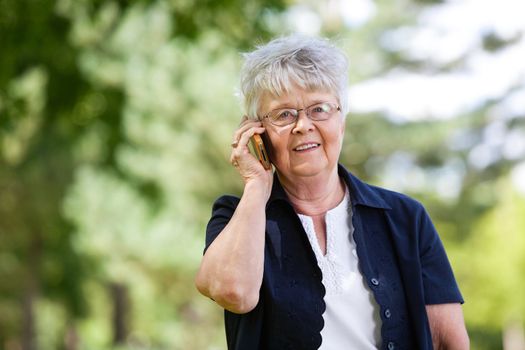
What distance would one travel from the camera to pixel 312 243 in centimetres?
272

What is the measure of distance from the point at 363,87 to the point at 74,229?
7.07m

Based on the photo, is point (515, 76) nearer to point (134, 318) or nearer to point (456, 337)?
point (456, 337)

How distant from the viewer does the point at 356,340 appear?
258 cm

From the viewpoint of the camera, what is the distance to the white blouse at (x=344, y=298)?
8.48ft

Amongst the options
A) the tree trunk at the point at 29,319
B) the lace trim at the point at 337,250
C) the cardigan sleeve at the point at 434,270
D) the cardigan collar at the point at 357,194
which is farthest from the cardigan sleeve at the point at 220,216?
the tree trunk at the point at 29,319

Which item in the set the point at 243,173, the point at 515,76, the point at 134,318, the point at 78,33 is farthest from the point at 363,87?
the point at 134,318

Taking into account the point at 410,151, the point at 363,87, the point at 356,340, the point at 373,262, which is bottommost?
the point at 356,340

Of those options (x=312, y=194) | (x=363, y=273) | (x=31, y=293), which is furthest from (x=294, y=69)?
(x=31, y=293)

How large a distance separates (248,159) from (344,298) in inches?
21.0

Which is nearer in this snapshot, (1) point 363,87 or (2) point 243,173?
(2) point 243,173

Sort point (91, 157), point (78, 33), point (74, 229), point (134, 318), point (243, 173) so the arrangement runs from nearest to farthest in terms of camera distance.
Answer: point (243, 173) → point (78, 33) → point (91, 157) → point (74, 229) → point (134, 318)

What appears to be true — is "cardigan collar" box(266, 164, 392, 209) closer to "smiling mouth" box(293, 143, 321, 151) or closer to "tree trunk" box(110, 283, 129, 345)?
"smiling mouth" box(293, 143, 321, 151)

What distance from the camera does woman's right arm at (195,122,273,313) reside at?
2496mm

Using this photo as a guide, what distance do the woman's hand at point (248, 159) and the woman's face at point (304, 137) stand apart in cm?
5
